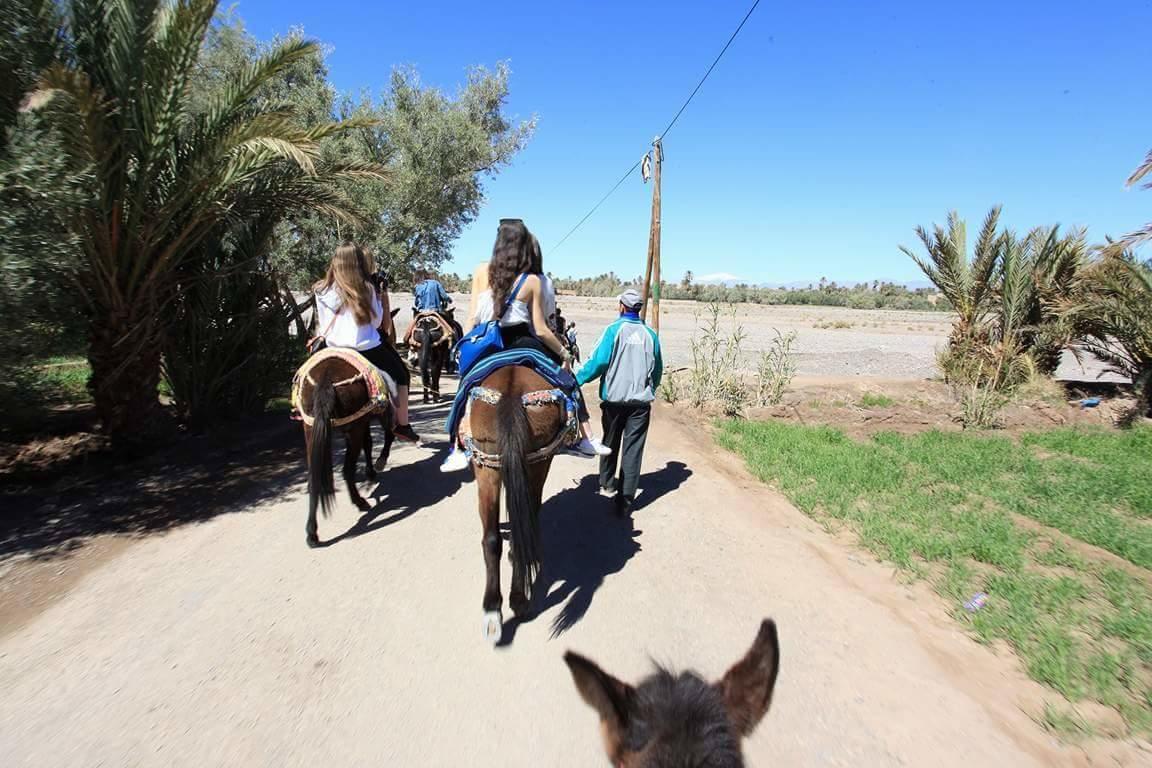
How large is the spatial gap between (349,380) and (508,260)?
174cm

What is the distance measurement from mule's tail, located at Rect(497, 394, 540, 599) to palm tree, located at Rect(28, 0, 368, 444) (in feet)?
11.4

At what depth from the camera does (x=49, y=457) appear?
588 centimetres

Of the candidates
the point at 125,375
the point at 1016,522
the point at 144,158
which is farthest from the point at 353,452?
the point at 1016,522

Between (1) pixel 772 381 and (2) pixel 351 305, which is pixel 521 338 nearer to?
(2) pixel 351 305

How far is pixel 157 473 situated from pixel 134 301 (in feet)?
5.74

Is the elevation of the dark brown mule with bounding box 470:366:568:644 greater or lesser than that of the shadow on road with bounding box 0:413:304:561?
greater

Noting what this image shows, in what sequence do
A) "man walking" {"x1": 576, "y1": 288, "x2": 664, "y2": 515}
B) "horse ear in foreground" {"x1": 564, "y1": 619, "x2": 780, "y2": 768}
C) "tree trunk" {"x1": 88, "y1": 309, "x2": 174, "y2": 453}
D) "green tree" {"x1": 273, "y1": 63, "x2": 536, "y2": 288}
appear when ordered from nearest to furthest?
"horse ear in foreground" {"x1": 564, "y1": 619, "x2": 780, "y2": 768} < "man walking" {"x1": 576, "y1": 288, "x2": 664, "y2": 515} < "tree trunk" {"x1": 88, "y1": 309, "x2": 174, "y2": 453} < "green tree" {"x1": 273, "y1": 63, "x2": 536, "y2": 288}

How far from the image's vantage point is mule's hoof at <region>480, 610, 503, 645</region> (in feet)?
10.5

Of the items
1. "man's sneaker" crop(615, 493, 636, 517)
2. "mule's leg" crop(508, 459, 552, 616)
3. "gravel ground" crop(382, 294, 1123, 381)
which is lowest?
"gravel ground" crop(382, 294, 1123, 381)

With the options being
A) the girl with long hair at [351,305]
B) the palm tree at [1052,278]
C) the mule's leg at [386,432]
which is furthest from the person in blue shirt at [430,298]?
the palm tree at [1052,278]

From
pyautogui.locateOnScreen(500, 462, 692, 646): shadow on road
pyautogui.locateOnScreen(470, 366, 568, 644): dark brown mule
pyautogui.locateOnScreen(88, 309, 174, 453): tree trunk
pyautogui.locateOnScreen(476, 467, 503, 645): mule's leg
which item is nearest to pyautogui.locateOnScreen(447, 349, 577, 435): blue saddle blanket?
pyautogui.locateOnScreen(470, 366, 568, 644): dark brown mule

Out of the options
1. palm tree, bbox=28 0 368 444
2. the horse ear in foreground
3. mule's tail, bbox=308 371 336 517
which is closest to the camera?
the horse ear in foreground

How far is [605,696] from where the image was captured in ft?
4.37

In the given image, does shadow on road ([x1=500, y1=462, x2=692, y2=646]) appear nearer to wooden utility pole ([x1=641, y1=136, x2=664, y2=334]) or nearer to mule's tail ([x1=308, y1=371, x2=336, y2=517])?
mule's tail ([x1=308, y1=371, x2=336, y2=517])
